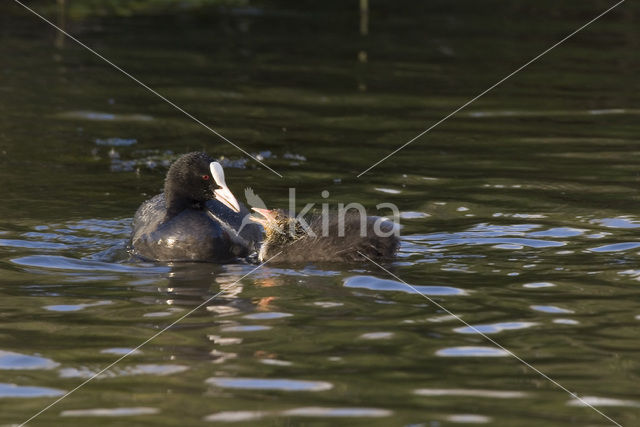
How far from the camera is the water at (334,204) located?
6078 millimetres

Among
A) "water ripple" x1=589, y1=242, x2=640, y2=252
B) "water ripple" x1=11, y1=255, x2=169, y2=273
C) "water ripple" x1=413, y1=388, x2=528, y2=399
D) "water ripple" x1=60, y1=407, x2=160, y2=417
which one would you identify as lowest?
"water ripple" x1=60, y1=407, x2=160, y2=417

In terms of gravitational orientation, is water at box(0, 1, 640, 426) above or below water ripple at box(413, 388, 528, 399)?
above

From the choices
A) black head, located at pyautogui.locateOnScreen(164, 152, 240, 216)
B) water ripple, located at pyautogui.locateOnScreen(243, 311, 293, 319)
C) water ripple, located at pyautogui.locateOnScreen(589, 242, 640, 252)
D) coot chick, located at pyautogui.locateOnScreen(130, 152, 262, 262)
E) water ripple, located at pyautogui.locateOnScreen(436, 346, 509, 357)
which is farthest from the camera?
black head, located at pyautogui.locateOnScreen(164, 152, 240, 216)

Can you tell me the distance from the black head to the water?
0.60 meters

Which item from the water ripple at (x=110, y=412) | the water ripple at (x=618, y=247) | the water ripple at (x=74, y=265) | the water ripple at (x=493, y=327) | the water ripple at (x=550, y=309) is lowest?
the water ripple at (x=110, y=412)

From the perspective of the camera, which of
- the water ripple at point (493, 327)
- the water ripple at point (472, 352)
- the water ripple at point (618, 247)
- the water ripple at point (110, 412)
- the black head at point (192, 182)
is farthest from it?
the black head at point (192, 182)

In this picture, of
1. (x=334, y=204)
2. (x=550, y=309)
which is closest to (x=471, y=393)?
(x=550, y=309)

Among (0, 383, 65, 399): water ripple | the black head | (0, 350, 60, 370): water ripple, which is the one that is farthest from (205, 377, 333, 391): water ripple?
the black head

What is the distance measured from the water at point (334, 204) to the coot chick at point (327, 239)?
6.7 inches

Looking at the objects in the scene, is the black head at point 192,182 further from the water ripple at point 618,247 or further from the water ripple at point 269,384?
the water ripple at point 269,384

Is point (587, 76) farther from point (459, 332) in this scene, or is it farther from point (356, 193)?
point (459, 332)

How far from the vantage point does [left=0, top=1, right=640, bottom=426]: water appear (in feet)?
19.9

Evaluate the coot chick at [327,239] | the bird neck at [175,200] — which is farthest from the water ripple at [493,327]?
the bird neck at [175,200]

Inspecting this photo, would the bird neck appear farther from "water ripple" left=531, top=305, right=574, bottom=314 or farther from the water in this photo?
"water ripple" left=531, top=305, right=574, bottom=314
